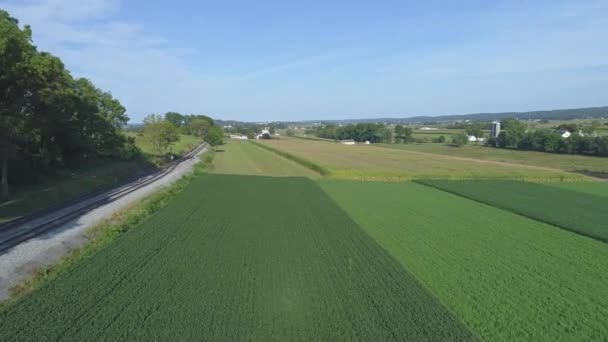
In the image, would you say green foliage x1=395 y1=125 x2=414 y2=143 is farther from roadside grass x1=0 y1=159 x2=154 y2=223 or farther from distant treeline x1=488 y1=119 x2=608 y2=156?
roadside grass x1=0 y1=159 x2=154 y2=223

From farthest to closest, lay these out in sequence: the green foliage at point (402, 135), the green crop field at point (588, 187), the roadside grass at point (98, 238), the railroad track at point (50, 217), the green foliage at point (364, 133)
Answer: the green foliage at point (364, 133) → the green foliage at point (402, 135) → the green crop field at point (588, 187) → the railroad track at point (50, 217) → the roadside grass at point (98, 238)

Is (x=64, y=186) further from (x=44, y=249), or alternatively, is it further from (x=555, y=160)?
(x=555, y=160)

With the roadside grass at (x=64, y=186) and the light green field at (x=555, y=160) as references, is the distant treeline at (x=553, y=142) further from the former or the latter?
the roadside grass at (x=64, y=186)

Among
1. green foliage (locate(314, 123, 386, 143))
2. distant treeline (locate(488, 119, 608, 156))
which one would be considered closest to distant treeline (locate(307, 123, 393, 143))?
green foliage (locate(314, 123, 386, 143))

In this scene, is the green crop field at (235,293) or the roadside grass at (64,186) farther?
the roadside grass at (64,186)

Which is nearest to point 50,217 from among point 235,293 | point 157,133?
point 235,293

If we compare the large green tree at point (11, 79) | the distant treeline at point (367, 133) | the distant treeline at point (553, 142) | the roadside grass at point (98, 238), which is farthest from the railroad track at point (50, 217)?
the distant treeline at point (367, 133)
